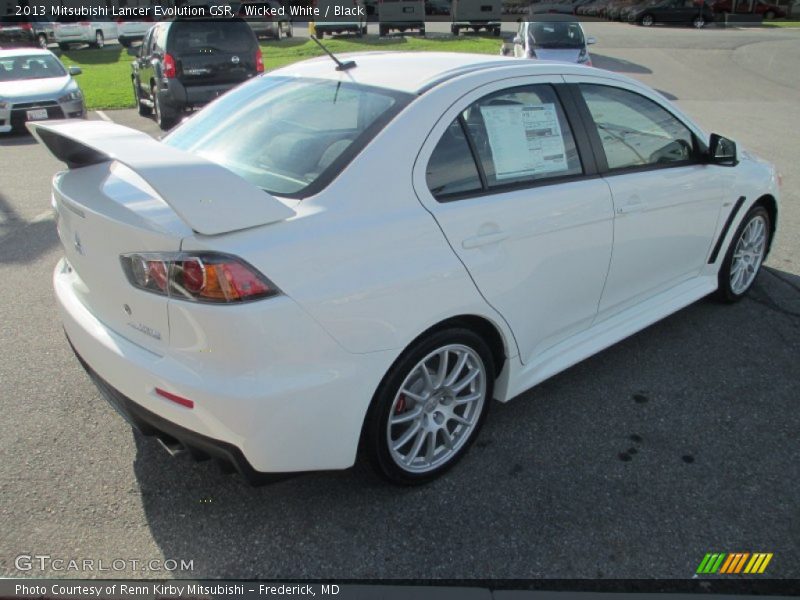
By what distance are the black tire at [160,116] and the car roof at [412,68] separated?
8.81 metres

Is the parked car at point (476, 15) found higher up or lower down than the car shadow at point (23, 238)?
higher up

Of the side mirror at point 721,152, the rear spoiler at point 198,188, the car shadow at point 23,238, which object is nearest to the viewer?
the rear spoiler at point 198,188

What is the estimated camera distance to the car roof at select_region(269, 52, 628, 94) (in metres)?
2.77

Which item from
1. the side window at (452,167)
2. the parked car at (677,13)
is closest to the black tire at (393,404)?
the side window at (452,167)

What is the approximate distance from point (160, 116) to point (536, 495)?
10.7m

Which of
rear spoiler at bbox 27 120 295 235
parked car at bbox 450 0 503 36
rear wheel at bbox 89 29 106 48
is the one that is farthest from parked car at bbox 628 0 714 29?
rear spoiler at bbox 27 120 295 235

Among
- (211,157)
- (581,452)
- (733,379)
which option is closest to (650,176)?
(733,379)

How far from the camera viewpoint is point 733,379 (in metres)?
3.61

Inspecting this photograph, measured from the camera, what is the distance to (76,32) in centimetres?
2955

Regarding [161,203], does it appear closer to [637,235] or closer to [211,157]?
[211,157]

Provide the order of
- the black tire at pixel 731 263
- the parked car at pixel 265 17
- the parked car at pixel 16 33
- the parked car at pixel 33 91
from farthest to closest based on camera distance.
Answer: the parked car at pixel 265 17, the parked car at pixel 16 33, the parked car at pixel 33 91, the black tire at pixel 731 263

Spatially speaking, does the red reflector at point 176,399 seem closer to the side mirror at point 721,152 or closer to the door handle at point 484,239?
the door handle at point 484,239

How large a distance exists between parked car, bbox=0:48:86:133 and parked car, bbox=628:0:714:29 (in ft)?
111

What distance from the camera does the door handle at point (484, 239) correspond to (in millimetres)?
2559
